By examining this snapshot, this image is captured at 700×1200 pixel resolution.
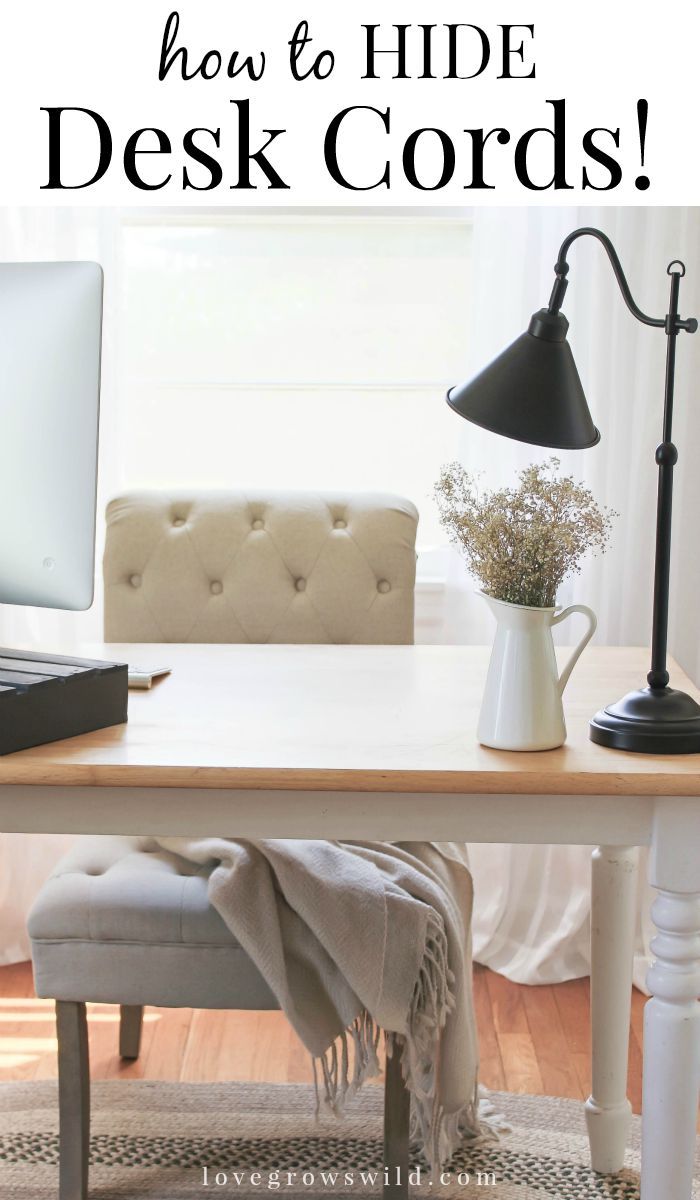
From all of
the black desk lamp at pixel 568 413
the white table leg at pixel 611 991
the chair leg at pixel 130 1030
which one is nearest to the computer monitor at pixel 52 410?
the black desk lamp at pixel 568 413

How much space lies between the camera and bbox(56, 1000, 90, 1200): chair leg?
1.56m

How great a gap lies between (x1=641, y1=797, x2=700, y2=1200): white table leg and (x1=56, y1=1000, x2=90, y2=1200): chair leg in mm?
746

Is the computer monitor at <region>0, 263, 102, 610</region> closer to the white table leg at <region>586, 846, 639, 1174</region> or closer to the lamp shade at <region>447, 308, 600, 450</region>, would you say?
the lamp shade at <region>447, 308, 600, 450</region>

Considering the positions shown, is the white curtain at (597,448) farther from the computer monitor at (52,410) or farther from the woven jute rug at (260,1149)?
the computer monitor at (52,410)

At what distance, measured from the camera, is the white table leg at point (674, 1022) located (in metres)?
1.19

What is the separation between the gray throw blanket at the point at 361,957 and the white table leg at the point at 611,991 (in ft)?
0.88

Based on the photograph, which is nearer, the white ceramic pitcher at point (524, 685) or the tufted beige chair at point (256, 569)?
the white ceramic pitcher at point (524, 685)

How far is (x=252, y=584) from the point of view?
6.67 ft

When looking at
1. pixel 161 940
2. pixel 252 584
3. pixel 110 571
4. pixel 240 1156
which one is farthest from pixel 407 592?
pixel 240 1156

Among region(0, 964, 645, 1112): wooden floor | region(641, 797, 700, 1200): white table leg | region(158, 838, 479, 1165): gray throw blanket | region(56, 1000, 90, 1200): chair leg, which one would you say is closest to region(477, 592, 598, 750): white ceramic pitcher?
region(641, 797, 700, 1200): white table leg

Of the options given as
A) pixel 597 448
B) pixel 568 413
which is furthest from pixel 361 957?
pixel 597 448

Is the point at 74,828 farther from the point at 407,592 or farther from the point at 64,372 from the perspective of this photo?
the point at 407,592

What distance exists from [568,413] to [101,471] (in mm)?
1495

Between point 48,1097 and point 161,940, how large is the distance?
2.09ft
